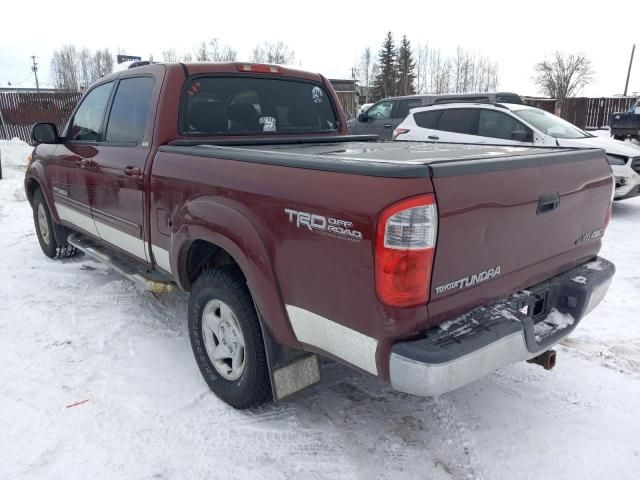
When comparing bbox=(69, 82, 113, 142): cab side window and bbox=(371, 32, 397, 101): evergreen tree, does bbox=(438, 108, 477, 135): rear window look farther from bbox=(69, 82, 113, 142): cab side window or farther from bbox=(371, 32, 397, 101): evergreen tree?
bbox=(371, 32, 397, 101): evergreen tree

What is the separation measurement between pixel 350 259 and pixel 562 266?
1398 mm

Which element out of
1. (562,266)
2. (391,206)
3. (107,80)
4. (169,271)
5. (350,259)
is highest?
(107,80)

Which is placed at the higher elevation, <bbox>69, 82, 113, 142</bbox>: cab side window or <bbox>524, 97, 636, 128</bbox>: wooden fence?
<bbox>69, 82, 113, 142</bbox>: cab side window

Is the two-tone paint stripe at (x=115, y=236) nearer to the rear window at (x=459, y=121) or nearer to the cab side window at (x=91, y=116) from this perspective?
the cab side window at (x=91, y=116)

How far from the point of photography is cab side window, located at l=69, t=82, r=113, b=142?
4367mm

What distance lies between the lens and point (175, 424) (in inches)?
112

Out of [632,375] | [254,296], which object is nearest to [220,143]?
[254,296]

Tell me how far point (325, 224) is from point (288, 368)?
934mm

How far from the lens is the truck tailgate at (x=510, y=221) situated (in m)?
2.05

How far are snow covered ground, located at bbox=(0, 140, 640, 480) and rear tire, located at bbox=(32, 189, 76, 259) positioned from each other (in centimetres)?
171

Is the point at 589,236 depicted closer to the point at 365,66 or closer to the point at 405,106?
the point at 405,106

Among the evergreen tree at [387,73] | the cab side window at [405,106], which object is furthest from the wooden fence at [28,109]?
the evergreen tree at [387,73]

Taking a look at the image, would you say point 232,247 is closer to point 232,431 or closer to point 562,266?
point 232,431

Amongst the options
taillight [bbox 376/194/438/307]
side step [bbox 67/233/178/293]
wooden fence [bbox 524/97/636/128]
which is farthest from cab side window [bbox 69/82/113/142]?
wooden fence [bbox 524/97/636/128]
